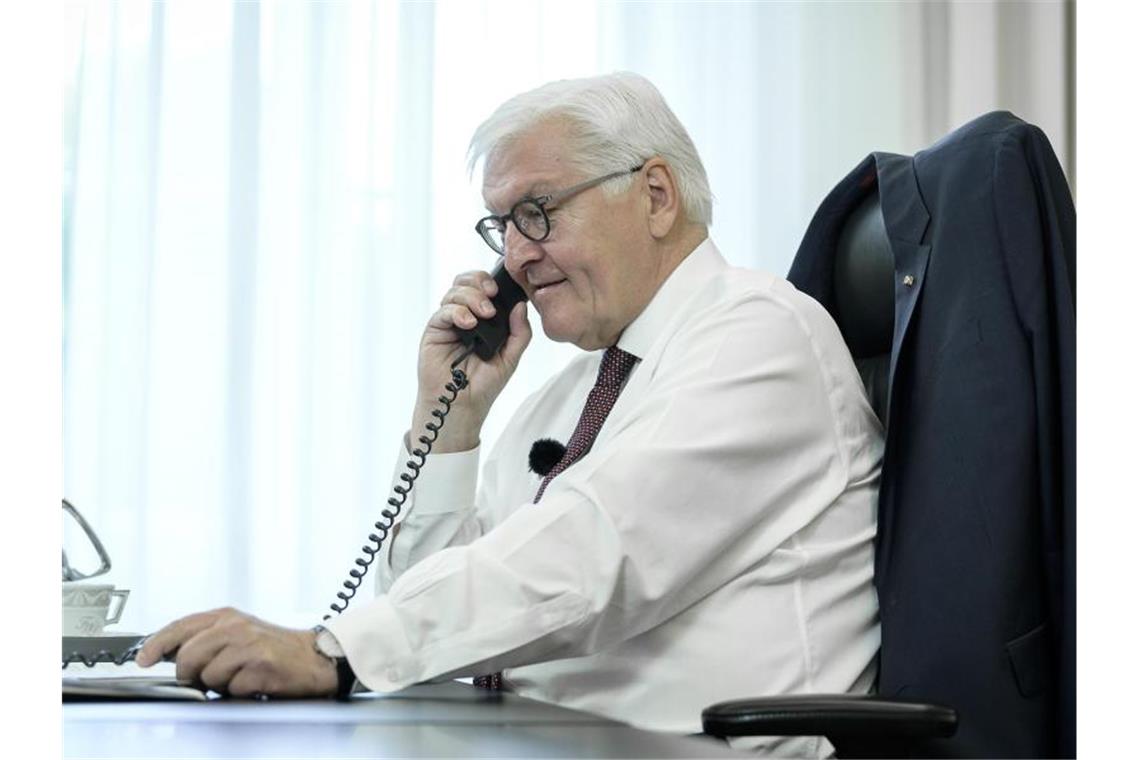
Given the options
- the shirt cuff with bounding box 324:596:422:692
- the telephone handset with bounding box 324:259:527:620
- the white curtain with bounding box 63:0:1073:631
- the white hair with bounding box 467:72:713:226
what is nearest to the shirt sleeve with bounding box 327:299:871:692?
the shirt cuff with bounding box 324:596:422:692

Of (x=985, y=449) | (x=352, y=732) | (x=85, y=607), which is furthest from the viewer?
(x=85, y=607)

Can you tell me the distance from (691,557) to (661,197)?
604 mm

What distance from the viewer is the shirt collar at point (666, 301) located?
175 cm

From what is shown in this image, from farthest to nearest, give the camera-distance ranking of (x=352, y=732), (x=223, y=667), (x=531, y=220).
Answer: (x=531, y=220) < (x=223, y=667) < (x=352, y=732)

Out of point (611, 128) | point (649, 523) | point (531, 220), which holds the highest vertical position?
point (611, 128)

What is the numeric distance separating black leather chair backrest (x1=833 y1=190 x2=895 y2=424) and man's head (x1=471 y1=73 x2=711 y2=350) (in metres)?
0.24

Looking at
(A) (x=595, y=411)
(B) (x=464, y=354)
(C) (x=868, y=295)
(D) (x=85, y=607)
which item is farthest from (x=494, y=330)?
(D) (x=85, y=607)

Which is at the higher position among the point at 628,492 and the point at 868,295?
the point at 868,295

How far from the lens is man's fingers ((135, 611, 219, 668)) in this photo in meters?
1.17

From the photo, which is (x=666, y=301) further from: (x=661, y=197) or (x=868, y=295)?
(x=868, y=295)

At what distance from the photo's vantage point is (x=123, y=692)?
3.59 feet
